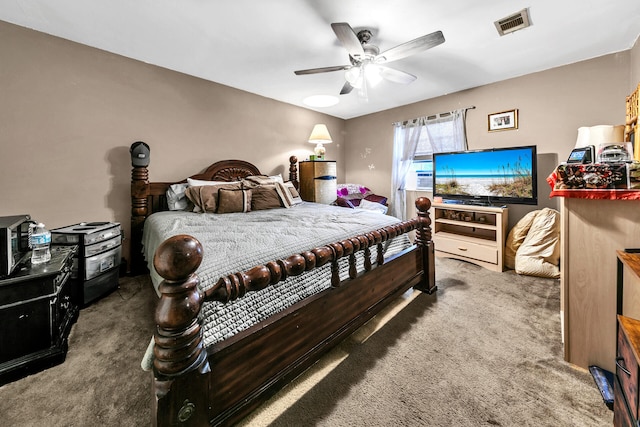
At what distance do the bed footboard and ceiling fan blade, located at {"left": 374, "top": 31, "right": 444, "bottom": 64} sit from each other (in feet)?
4.38

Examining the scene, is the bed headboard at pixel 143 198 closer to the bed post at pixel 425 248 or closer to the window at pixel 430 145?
the bed post at pixel 425 248

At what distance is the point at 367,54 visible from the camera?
2.09 metres

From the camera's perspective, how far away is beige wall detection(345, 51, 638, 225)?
2.52 metres

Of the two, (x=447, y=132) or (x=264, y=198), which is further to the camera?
(x=447, y=132)

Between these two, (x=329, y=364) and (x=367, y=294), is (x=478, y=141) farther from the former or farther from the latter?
(x=329, y=364)

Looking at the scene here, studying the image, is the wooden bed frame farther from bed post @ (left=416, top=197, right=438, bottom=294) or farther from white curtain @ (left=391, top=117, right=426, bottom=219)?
white curtain @ (left=391, top=117, right=426, bottom=219)

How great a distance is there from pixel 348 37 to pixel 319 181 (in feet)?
7.07

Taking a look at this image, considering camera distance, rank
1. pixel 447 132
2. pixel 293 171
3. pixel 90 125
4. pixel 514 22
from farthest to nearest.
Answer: pixel 293 171 < pixel 447 132 < pixel 90 125 < pixel 514 22

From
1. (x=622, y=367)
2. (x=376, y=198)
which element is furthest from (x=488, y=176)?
(x=622, y=367)

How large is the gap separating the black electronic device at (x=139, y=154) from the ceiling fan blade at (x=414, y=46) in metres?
2.36

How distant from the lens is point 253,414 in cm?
109

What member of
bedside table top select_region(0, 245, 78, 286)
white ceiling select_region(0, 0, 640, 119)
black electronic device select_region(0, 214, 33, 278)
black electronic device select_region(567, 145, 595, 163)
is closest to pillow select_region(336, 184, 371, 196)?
white ceiling select_region(0, 0, 640, 119)

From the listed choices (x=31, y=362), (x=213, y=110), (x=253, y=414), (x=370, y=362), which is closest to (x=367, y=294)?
(x=370, y=362)

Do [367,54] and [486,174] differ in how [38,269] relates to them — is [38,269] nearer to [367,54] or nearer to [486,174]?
A: [367,54]
